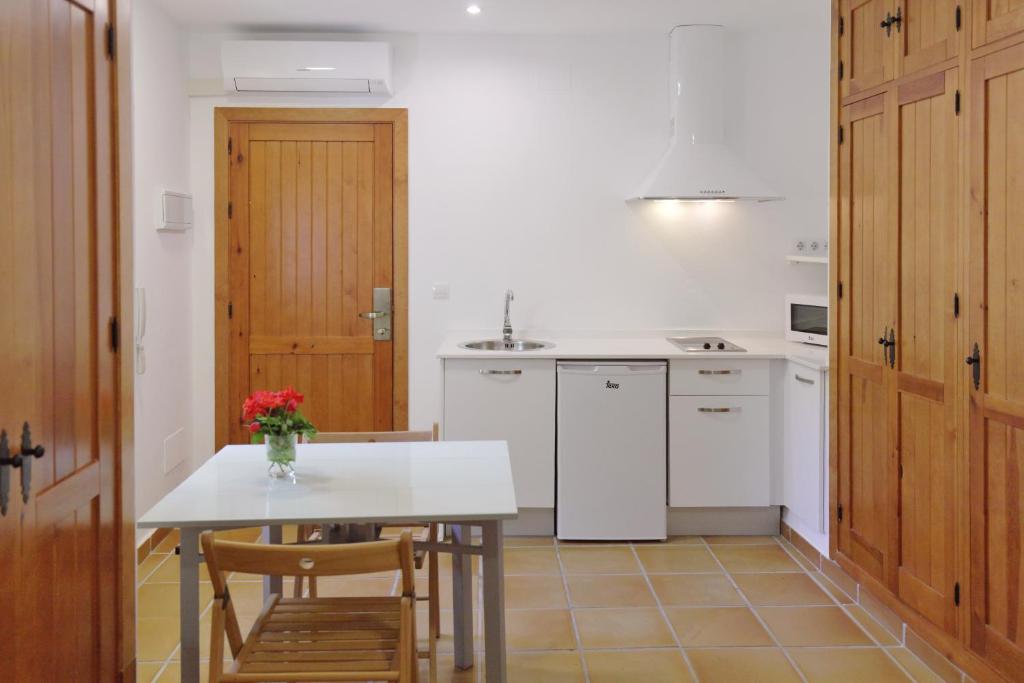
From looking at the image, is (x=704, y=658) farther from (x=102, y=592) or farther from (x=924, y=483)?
(x=102, y=592)

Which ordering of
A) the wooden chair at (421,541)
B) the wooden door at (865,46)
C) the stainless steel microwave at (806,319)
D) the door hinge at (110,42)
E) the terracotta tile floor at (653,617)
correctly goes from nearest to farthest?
1. the door hinge at (110,42)
2. the wooden chair at (421,541)
3. the terracotta tile floor at (653,617)
4. the wooden door at (865,46)
5. the stainless steel microwave at (806,319)

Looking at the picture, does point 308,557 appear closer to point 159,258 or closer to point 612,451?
point 612,451

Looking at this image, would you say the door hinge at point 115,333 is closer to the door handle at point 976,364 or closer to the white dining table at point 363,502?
the white dining table at point 363,502

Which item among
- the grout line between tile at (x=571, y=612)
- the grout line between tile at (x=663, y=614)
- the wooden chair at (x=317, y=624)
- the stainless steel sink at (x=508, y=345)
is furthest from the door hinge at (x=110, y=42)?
the stainless steel sink at (x=508, y=345)

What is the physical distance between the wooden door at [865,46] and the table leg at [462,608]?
214 centimetres

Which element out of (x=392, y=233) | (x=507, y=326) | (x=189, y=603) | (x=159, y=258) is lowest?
(x=189, y=603)

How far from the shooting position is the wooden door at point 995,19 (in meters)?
2.54

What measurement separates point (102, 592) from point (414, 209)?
3101 millimetres

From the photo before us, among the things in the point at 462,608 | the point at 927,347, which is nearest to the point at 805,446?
the point at 927,347

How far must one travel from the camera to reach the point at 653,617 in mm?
3674

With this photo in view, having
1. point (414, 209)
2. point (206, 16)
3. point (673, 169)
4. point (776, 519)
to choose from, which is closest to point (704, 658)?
point (776, 519)

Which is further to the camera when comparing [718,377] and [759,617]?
[718,377]

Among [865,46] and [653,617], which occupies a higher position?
[865,46]

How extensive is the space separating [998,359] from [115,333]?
7.79 ft
